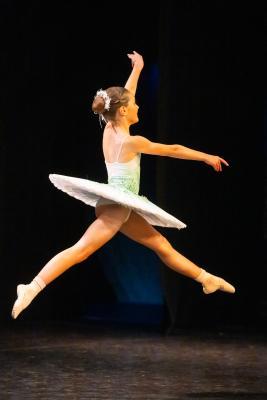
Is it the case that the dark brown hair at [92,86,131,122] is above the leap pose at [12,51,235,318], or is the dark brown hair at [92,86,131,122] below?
above

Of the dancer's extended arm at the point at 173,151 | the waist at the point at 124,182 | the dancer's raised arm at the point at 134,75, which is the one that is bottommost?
the waist at the point at 124,182

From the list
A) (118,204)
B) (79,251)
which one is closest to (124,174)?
(118,204)

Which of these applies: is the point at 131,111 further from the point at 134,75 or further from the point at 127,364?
the point at 127,364

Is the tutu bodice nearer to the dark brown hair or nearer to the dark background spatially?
the dark brown hair

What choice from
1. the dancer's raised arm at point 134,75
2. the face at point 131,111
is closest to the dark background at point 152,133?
the dancer's raised arm at point 134,75

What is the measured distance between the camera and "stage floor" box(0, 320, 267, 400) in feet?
12.6

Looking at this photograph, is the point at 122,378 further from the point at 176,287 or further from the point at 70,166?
the point at 70,166

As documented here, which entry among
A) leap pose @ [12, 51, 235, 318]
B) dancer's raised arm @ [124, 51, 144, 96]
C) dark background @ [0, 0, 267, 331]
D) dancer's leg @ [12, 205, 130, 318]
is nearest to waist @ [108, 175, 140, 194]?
leap pose @ [12, 51, 235, 318]

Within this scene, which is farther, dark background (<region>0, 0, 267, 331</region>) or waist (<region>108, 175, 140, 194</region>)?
dark background (<region>0, 0, 267, 331</region>)

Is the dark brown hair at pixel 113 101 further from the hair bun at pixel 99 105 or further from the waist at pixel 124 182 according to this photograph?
the waist at pixel 124 182

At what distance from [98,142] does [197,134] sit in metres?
1.18

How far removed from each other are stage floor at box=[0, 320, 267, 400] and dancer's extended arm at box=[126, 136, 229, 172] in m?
0.99

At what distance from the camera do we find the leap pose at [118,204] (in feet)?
12.5

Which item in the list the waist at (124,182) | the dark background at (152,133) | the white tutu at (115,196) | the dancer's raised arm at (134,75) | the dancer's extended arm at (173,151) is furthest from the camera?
the dark background at (152,133)
